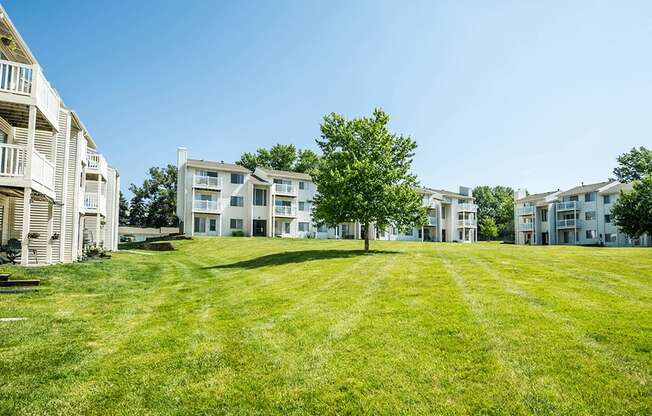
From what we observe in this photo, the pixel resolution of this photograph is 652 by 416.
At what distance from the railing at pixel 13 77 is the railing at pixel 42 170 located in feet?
7.07

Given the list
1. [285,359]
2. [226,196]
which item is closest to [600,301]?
[285,359]

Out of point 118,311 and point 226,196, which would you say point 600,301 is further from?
point 226,196

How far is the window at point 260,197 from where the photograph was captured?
47.1 m

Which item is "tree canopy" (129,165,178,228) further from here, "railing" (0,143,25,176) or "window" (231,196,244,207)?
"railing" (0,143,25,176)

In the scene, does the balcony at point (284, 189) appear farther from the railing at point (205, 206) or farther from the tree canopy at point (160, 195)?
the tree canopy at point (160, 195)

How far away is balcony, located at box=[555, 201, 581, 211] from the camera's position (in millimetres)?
54312

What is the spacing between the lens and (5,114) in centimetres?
1462

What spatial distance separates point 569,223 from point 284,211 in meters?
40.6

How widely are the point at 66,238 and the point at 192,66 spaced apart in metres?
11.0

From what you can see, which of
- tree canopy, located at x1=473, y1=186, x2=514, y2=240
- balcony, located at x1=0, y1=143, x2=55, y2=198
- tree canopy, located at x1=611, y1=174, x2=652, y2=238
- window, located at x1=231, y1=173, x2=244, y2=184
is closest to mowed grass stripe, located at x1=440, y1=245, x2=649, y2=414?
balcony, located at x1=0, y1=143, x2=55, y2=198

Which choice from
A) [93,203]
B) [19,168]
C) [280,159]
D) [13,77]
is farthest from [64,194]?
[280,159]

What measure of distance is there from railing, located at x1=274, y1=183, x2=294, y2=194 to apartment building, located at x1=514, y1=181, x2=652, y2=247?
38964mm

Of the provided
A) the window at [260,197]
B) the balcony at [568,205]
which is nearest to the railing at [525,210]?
the balcony at [568,205]

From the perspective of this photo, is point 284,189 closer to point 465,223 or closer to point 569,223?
point 465,223
